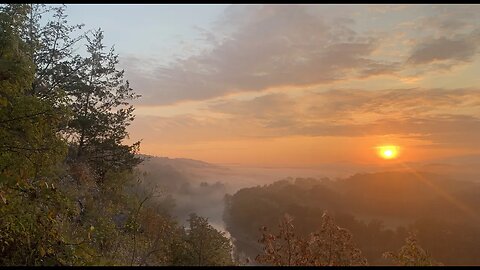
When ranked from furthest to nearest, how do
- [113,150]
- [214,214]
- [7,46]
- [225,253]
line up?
[214,214] → [113,150] → [225,253] → [7,46]

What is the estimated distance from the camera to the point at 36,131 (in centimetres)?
565

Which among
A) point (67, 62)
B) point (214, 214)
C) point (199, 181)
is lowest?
point (214, 214)

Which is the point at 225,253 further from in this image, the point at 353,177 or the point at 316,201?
the point at 353,177

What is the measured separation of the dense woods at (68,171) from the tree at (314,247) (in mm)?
2135

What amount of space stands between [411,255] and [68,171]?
19.1 metres

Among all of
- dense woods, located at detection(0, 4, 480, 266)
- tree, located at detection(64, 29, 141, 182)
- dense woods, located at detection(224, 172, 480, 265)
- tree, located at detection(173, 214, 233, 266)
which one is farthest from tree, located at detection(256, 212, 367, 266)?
dense woods, located at detection(224, 172, 480, 265)

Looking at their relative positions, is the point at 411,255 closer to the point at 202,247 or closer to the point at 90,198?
the point at 202,247

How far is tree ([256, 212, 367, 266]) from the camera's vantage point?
6914mm

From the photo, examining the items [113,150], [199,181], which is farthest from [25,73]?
[199,181]

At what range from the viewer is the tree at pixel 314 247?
6.91 meters

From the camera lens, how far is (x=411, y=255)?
657cm

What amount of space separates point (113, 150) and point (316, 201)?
114m

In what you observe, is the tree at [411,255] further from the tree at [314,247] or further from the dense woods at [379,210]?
the dense woods at [379,210]

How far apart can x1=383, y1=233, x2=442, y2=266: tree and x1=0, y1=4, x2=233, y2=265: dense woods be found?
401cm
